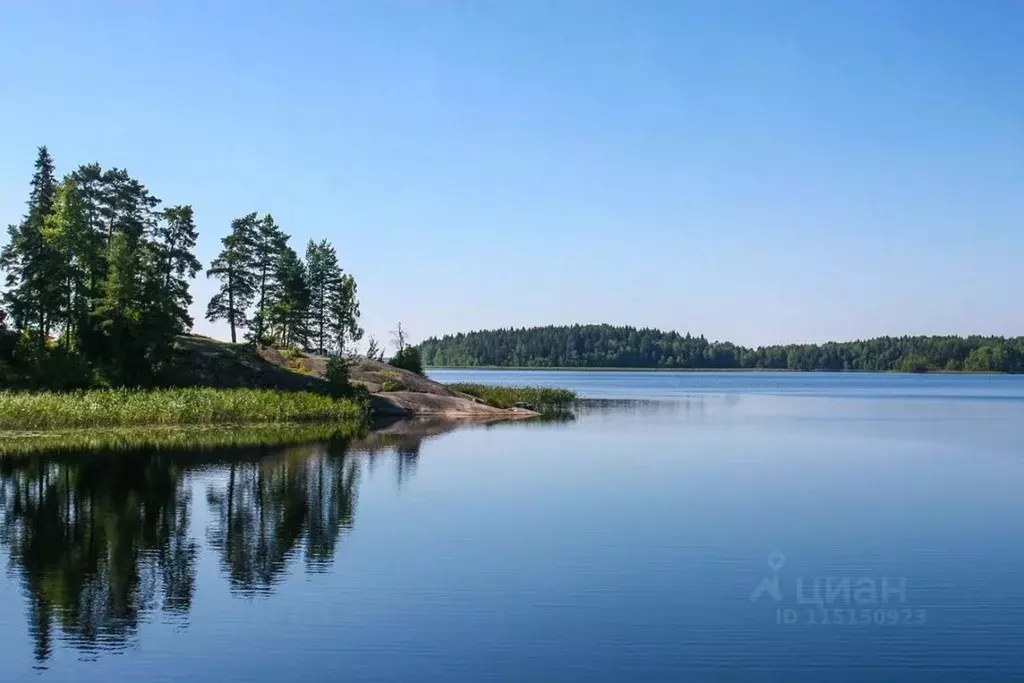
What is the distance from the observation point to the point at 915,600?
71.3 feet

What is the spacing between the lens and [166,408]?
A: 211 ft

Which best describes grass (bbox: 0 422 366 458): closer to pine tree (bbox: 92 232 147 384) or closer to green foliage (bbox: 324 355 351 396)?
pine tree (bbox: 92 232 147 384)

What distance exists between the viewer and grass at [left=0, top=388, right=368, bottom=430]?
58.5m

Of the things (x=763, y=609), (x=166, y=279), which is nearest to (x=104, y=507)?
(x=763, y=609)

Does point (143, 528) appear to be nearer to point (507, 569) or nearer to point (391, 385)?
point (507, 569)

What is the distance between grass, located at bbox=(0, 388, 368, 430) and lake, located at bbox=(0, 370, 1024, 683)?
1432cm

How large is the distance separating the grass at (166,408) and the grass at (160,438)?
1.15 metres

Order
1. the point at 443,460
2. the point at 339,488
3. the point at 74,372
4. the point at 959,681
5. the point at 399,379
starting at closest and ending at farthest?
the point at 959,681 < the point at 339,488 < the point at 443,460 < the point at 74,372 < the point at 399,379

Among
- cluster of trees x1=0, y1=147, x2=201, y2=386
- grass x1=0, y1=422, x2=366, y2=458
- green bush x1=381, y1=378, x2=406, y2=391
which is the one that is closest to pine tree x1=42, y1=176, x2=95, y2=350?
cluster of trees x1=0, y1=147, x2=201, y2=386

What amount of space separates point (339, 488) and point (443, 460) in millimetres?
11769

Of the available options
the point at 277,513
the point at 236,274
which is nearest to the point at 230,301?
the point at 236,274

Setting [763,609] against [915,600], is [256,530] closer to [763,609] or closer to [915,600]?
[763,609]

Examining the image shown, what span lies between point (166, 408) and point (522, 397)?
4436 centimetres

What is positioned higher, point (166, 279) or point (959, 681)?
point (166, 279)
